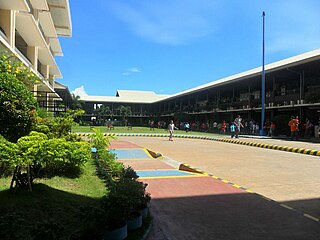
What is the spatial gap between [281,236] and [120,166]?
4.25 meters

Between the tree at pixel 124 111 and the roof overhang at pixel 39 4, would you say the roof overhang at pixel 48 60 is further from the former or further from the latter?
the tree at pixel 124 111

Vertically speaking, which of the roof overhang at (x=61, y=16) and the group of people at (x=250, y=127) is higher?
the roof overhang at (x=61, y=16)

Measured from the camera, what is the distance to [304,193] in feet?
22.0

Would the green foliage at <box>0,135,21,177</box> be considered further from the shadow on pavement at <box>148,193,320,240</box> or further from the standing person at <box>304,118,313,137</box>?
the standing person at <box>304,118,313,137</box>

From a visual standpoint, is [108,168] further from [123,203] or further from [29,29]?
[29,29]

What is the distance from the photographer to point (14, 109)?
15.3ft

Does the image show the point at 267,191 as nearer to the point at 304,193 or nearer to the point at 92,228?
the point at 304,193

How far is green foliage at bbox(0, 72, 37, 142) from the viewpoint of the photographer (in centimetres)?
459

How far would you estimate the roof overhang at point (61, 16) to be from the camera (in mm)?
27884

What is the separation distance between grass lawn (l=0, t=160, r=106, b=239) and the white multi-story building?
17.6 feet

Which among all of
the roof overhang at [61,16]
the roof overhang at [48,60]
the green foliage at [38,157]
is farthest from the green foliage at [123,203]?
the roof overhang at [61,16]

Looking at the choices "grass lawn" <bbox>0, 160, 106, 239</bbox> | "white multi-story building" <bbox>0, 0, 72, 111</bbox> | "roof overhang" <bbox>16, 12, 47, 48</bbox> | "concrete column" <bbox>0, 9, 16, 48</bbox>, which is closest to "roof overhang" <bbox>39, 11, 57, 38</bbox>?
"white multi-story building" <bbox>0, 0, 72, 111</bbox>

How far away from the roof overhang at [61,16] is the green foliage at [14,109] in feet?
83.0

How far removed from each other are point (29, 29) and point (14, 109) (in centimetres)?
1945
